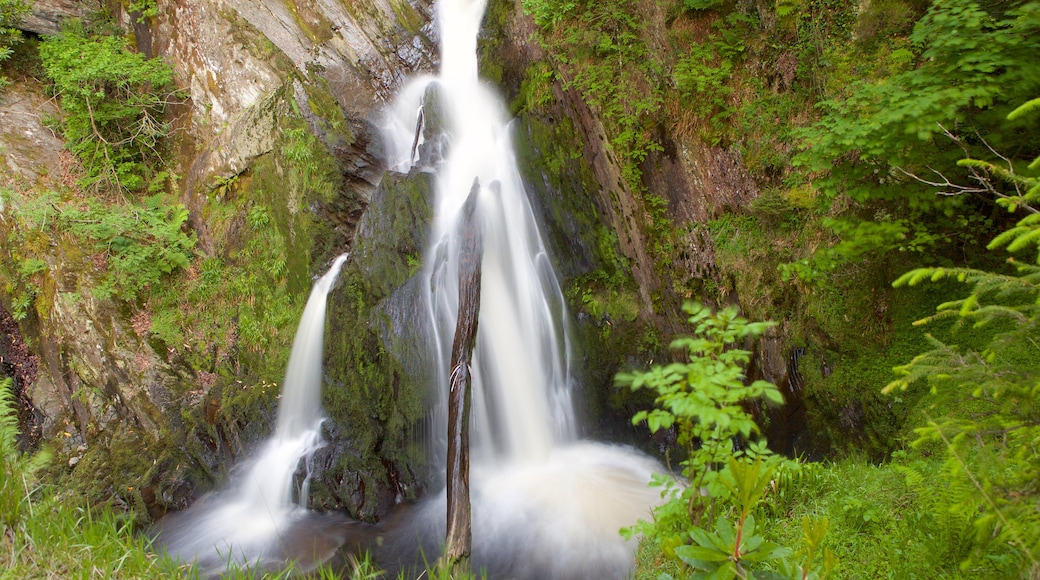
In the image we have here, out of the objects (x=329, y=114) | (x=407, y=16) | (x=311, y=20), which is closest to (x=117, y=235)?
(x=329, y=114)

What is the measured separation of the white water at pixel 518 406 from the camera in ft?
17.6

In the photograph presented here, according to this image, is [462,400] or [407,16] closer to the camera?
[462,400]

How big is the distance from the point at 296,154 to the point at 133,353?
164 inches

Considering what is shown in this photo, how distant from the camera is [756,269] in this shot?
5938 mm

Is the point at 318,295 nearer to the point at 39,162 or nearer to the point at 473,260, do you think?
the point at 473,260

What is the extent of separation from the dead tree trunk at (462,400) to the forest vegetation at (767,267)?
1167mm

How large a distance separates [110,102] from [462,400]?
31.6 ft

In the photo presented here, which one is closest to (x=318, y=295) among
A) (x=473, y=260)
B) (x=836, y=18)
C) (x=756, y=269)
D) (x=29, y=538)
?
(x=473, y=260)

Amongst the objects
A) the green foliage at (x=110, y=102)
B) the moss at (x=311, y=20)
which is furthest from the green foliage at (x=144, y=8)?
the moss at (x=311, y=20)

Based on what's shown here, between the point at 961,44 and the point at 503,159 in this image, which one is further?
the point at 503,159

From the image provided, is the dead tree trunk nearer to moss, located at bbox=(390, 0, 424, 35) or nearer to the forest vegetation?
the forest vegetation

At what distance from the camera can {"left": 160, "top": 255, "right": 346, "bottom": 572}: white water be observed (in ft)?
19.9

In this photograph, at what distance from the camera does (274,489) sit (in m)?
6.89

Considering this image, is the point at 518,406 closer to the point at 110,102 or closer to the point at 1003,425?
the point at 1003,425
